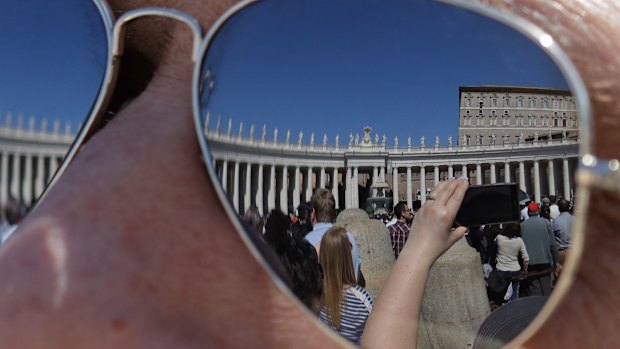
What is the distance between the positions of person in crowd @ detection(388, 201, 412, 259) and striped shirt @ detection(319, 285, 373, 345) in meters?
0.11

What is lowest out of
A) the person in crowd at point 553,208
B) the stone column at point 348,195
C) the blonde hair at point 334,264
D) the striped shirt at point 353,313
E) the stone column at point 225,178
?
the striped shirt at point 353,313

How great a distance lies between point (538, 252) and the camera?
732 millimetres

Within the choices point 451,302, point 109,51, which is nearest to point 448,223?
point 451,302

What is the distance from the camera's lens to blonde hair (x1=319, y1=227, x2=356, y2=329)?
2.80 feet

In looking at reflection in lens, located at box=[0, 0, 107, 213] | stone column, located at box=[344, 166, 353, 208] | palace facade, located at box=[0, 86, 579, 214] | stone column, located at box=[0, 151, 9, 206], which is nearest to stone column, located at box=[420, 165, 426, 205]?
palace facade, located at box=[0, 86, 579, 214]

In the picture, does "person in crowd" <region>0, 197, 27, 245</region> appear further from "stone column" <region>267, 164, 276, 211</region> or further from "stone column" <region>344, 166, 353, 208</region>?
"stone column" <region>344, 166, 353, 208</region>

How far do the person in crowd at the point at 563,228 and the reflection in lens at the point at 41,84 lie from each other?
2.44ft

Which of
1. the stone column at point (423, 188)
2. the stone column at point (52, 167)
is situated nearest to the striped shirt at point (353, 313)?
the stone column at point (423, 188)

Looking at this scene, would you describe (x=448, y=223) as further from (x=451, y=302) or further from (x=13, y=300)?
(x=13, y=300)

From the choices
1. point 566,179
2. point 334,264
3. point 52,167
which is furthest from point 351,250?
point 52,167

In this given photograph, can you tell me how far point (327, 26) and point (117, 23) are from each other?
36 centimetres

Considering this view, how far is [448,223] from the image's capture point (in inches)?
35.8

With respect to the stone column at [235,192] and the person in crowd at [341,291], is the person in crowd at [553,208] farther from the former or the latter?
the stone column at [235,192]

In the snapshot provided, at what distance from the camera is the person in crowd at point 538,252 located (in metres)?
0.68
